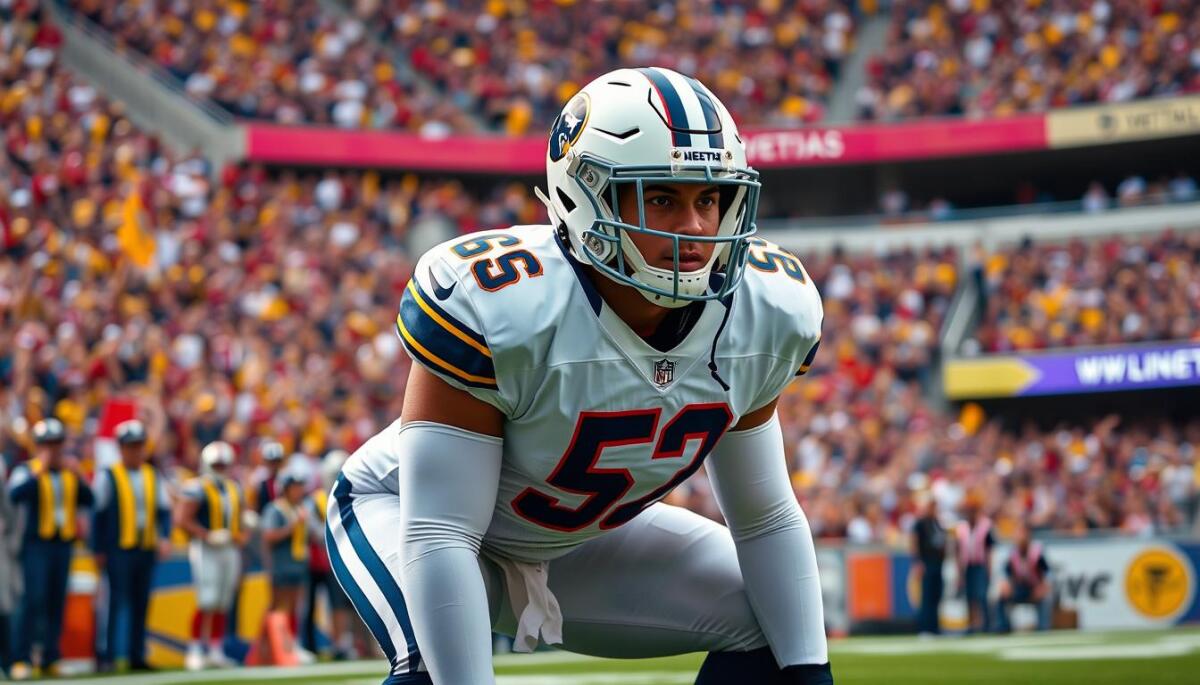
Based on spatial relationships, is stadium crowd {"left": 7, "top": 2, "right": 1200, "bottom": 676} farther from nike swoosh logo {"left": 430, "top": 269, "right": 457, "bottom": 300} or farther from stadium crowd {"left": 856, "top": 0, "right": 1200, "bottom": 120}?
nike swoosh logo {"left": 430, "top": 269, "right": 457, "bottom": 300}

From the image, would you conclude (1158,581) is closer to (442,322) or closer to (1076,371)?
(1076,371)

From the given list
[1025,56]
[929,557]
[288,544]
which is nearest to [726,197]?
[288,544]

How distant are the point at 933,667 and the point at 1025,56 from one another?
16716 mm

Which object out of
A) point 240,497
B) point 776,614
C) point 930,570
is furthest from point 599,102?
point 930,570

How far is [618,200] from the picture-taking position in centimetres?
279

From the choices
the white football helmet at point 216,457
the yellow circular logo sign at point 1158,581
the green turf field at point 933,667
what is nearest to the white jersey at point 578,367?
the green turf field at point 933,667

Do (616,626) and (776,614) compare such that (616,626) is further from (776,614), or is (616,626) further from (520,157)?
(520,157)

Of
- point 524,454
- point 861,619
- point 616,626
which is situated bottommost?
point 861,619

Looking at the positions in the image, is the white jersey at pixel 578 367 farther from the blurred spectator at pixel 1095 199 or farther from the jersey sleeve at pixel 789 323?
the blurred spectator at pixel 1095 199

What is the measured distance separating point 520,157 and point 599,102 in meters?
19.6

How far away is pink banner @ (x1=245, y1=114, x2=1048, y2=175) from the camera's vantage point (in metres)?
20.8

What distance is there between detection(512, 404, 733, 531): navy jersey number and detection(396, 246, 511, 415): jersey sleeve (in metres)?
0.17

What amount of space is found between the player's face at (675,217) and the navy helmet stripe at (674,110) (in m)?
0.08

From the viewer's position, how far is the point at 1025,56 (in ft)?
73.6
